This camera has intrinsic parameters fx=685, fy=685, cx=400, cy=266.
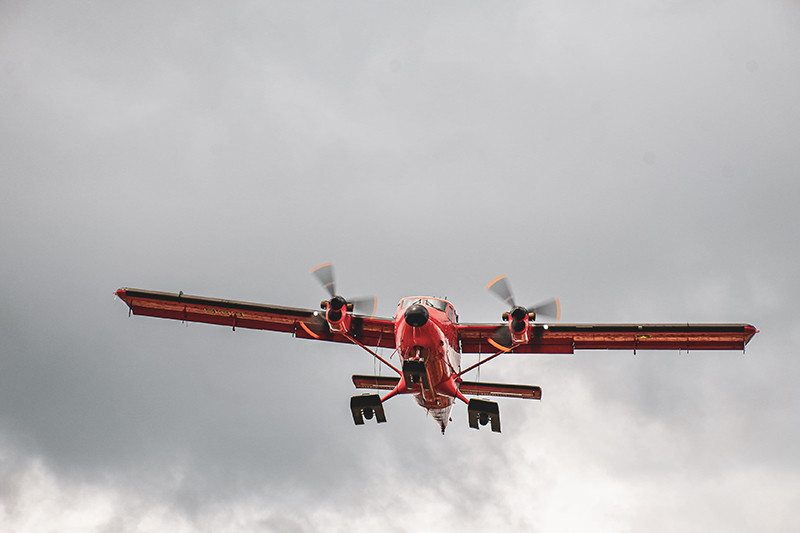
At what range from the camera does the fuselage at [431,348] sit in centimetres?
2584

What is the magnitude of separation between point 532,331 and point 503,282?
2928 mm

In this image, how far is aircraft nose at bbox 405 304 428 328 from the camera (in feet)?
80.1

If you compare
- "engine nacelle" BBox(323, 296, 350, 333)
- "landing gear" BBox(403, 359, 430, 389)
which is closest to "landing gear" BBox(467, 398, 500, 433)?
"landing gear" BBox(403, 359, 430, 389)

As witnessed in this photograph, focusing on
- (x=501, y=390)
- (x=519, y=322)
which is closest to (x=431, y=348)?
(x=519, y=322)

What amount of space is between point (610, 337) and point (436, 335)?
9.44 metres

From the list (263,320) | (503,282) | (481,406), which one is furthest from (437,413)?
(263,320)

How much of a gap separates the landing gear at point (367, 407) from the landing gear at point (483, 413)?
375 centimetres

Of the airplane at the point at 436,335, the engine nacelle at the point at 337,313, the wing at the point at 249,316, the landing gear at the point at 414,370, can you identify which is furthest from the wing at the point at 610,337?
the engine nacelle at the point at 337,313

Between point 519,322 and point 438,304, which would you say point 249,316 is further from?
point 519,322

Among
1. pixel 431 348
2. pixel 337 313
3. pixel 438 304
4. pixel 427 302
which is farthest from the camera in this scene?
pixel 438 304

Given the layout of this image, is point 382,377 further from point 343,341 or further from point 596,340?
point 596,340

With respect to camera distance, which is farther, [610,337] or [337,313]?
[610,337]

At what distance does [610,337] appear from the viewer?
31.1m

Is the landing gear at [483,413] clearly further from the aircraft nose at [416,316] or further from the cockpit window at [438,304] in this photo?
the aircraft nose at [416,316]
